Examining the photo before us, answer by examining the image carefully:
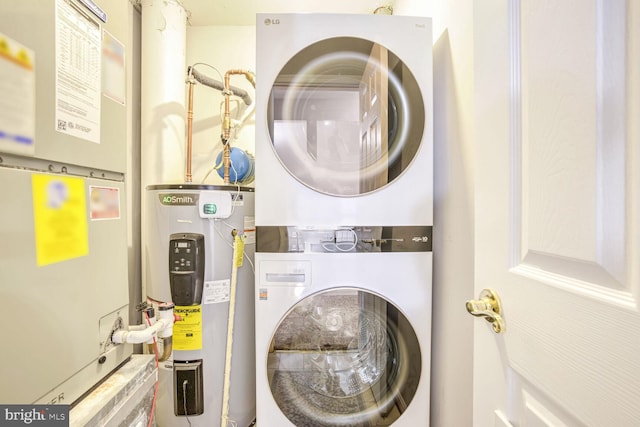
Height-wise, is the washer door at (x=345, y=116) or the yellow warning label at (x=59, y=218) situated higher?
the washer door at (x=345, y=116)

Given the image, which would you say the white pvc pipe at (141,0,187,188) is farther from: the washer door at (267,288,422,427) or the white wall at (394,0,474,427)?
the white wall at (394,0,474,427)

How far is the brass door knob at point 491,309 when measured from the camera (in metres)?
0.51

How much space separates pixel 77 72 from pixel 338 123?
73 centimetres

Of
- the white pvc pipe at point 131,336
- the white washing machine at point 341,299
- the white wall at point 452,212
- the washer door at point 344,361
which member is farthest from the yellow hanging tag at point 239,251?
the white wall at point 452,212

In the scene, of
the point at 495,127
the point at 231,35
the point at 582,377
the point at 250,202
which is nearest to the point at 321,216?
the point at 250,202

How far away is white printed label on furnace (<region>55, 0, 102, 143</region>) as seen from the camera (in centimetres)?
49

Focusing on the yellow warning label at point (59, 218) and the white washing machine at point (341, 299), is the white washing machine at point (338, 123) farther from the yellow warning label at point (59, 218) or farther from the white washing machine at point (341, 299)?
the yellow warning label at point (59, 218)

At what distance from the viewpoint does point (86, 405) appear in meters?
0.51

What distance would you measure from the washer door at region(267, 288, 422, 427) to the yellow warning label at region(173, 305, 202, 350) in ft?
1.24

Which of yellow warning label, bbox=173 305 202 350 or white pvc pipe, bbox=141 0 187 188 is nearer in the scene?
yellow warning label, bbox=173 305 202 350

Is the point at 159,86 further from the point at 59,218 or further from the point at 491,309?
the point at 491,309

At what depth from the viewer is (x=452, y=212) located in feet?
3.06

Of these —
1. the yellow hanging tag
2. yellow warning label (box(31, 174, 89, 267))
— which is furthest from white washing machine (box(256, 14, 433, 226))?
yellow warning label (box(31, 174, 89, 267))

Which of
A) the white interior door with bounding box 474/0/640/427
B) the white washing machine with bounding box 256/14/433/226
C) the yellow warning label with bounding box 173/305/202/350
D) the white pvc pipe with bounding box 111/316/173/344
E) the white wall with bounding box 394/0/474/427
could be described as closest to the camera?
the white interior door with bounding box 474/0/640/427
